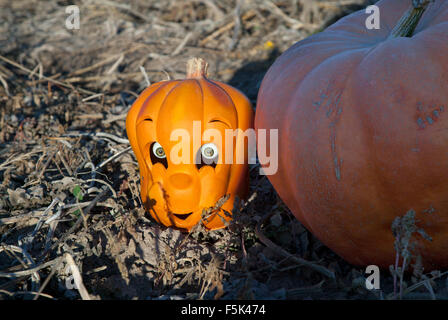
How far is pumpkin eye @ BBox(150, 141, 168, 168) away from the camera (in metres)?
2.27

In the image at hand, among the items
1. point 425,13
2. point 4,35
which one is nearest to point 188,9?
point 4,35

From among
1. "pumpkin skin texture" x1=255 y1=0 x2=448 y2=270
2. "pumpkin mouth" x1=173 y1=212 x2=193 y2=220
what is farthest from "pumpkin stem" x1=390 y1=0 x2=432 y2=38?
"pumpkin mouth" x1=173 y1=212 x2=193 y2=220

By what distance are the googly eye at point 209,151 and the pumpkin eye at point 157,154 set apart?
21 centimetres

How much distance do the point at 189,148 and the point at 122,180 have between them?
2.41 feet

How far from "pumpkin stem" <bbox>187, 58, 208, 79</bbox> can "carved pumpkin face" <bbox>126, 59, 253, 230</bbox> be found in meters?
0.11

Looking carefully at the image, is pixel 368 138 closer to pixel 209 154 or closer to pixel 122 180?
pixel 209 154

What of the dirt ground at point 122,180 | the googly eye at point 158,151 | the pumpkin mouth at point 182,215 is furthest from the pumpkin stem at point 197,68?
the pumpkin mouth at point 182,215

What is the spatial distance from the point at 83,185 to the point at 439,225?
70.7 inches

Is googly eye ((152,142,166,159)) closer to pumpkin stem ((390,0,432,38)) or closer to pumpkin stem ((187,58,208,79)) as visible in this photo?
pumpkin stem ((187,58,208,79))

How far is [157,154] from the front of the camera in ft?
7.46

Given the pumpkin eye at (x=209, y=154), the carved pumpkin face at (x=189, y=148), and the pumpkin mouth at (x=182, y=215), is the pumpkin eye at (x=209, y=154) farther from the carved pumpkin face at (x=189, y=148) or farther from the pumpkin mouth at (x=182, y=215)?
the pumpkin mouth at (x=182, y=215)

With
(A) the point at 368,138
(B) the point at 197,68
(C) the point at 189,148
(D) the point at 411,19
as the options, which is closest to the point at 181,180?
(C) the point at 189,148

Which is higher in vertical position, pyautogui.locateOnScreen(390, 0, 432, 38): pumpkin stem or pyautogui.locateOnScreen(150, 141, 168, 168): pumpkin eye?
pyautogui.locateOnScreen(390, 0, 432, 38): pumpkin stem

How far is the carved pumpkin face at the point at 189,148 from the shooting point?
2184mm
